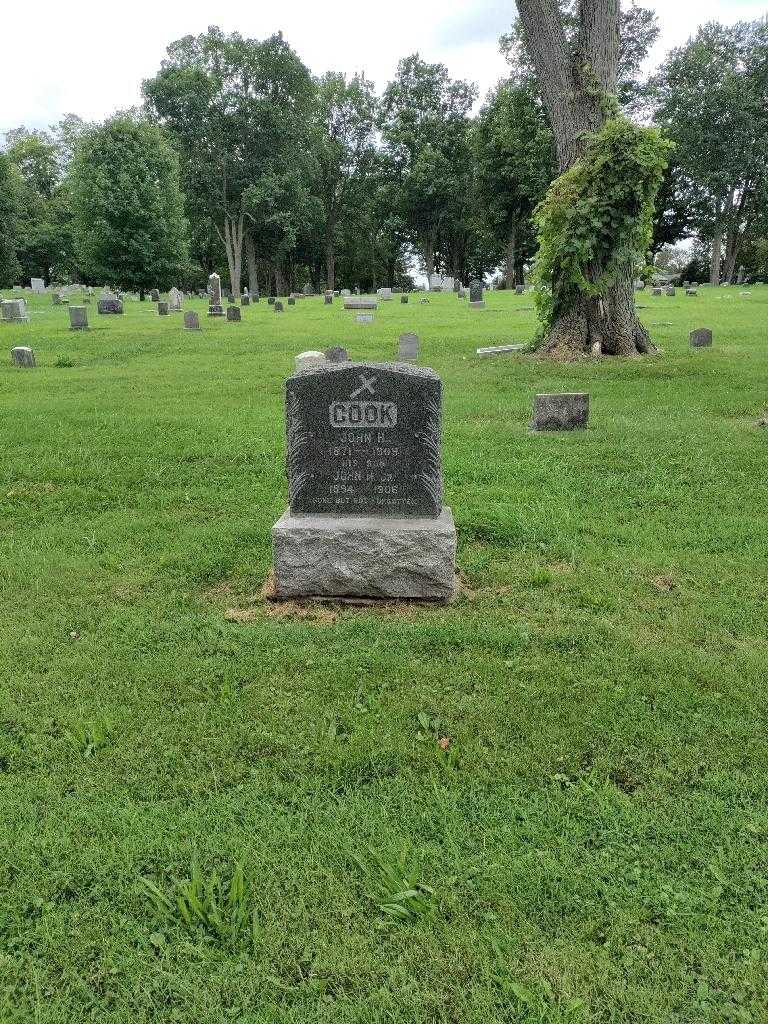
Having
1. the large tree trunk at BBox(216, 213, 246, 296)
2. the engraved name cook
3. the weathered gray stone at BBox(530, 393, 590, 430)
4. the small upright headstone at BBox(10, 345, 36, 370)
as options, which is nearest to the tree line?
the large tree trunk at BBox(216, 213, 246, 296)

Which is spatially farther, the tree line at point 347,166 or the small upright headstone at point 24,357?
the tree line at point 347,166

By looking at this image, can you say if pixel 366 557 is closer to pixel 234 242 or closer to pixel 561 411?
pixel 561 411

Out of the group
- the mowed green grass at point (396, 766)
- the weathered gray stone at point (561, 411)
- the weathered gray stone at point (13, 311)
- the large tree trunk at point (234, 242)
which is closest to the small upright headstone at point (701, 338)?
the weathered gray stone at point (561, 411)

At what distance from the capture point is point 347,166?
178 feet

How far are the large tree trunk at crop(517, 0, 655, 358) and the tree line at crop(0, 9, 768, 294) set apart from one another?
2540cm

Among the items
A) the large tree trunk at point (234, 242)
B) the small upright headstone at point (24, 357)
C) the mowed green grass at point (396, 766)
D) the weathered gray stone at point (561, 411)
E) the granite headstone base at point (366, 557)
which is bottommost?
the mowed green grass at point (396, 766)

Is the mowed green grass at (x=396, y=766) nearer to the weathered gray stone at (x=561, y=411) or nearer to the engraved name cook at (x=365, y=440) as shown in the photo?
the engraved name cook at (x=365, y=440)

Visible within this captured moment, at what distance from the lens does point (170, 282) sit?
38.0 meters

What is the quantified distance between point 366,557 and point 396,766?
1651 mm

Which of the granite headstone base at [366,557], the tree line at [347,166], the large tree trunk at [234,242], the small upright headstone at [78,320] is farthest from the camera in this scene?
the large tree trunk at [234,242]

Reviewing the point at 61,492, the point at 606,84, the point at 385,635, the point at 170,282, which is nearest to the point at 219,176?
the point at 170,282

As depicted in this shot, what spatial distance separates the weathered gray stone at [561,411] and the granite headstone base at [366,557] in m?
4.72

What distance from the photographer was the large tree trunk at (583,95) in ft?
40.8

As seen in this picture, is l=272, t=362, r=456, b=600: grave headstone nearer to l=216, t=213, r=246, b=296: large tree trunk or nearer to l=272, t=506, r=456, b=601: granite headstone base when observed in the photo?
l=272, t=506, r=456, b=601: granite headstone base
